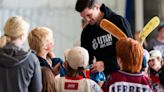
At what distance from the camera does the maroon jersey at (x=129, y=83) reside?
1.88 meters

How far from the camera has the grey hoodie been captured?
6.23 feet

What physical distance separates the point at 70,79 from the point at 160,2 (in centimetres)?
316

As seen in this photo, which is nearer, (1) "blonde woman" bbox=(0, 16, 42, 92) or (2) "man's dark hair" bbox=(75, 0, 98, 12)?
(1) "blonde woman" bbox=(0, 16, 42, 92)

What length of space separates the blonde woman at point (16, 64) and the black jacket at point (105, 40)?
1.49 feet

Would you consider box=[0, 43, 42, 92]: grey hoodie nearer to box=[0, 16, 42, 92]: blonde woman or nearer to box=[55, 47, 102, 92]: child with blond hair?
box=[0, 16, 42, 92]: blonde woman

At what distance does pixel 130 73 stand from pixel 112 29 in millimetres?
389

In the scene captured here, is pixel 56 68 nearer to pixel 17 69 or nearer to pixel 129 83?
pixel 17 69

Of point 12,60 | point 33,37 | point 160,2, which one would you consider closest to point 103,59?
point 33,37

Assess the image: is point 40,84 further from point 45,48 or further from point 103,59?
point 103,59

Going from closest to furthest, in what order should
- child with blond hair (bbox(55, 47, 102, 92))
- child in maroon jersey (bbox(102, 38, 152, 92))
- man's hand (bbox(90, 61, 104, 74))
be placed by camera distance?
1. child in maroon jersey (bbox(102, 38, 152, 92))
2. child with blond hair (bbox(55, 47, 102, 92))
3. man's hand (bbox(90, 61, 104, 74))

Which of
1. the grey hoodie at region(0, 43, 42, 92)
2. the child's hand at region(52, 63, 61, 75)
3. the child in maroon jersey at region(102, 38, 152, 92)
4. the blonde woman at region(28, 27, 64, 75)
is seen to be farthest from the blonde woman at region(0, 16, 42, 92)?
the child in maroon jersey at region(102, 38, 152, 92)

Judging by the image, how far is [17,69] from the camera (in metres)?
1.90

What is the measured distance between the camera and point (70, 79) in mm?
1983

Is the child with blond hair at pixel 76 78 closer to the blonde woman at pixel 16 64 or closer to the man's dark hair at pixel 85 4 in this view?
the blonde woman at pixel 16 64
